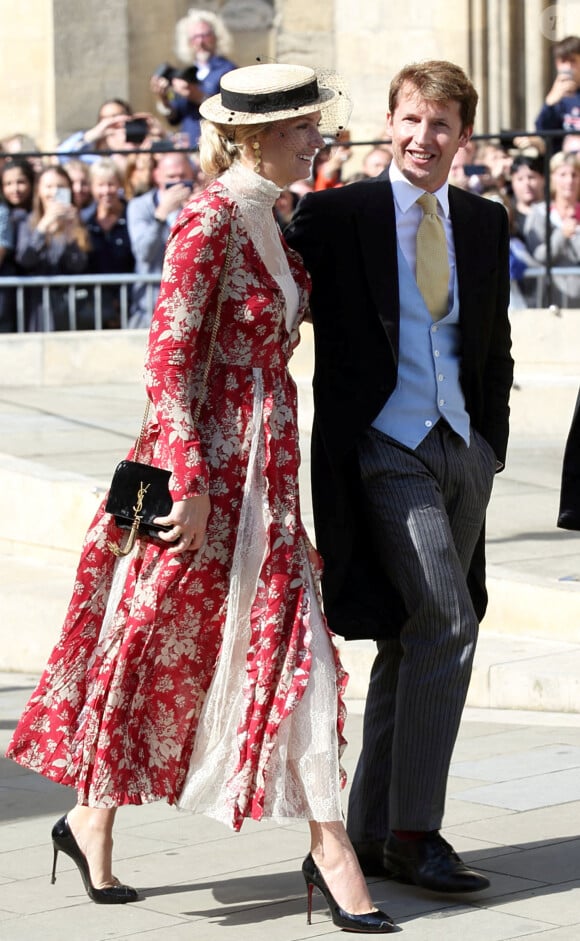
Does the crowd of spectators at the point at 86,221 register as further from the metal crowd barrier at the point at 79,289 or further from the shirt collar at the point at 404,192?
the shirt collar at the point at 404,192

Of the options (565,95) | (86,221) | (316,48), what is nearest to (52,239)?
(86,221)

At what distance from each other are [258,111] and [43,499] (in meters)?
4.92

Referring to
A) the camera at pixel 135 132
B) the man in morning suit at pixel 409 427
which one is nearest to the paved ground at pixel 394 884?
the man in morning suit at pixel 409 427

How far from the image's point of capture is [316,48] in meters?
22.7

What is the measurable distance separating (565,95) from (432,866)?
10.4m

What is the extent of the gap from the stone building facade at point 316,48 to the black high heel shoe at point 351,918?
1357cm

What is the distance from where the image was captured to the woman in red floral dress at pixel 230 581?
4.51 metres

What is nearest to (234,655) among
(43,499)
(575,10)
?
(43,499)

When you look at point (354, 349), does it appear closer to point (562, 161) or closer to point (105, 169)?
point (562, 161)

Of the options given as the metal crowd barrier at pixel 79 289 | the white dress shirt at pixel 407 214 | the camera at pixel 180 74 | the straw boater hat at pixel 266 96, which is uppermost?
the straw boater hat at pixel 266 96

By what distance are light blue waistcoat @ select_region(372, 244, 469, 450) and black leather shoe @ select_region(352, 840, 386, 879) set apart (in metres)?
1.02

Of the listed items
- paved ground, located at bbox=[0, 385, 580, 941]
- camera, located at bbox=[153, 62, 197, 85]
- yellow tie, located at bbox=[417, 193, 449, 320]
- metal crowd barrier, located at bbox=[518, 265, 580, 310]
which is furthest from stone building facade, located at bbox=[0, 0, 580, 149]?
yellow tie, located at bbox=[417, 193, 449, 320]

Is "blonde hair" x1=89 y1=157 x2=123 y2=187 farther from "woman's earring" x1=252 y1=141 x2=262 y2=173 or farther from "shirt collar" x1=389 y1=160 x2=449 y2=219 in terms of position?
"woman's earring" x1=252 y1=141 x2=262 y2=173

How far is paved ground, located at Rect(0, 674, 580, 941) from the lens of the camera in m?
4.50
